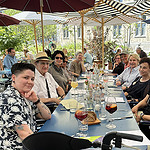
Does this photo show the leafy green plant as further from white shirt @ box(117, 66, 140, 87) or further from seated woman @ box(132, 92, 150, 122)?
seated woman @ box(132, 92, 150, 122)

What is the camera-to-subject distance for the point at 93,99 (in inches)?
81.5

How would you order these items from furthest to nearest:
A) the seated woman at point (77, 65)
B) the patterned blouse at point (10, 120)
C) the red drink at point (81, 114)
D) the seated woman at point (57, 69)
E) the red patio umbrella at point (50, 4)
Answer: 1. the seated woman at point (77, 65)
2. the seated woman at point (57, 69)
3. the red patio umbrella at point (50, 4)
4. the red drink at point (81, 114)
5. the patterned blouse at point (10, 120)

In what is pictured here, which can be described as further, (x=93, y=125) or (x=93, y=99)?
(x=93, y=99)

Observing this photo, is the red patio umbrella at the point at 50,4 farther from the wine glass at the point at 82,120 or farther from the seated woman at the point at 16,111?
the wine glass at the point at 82,120

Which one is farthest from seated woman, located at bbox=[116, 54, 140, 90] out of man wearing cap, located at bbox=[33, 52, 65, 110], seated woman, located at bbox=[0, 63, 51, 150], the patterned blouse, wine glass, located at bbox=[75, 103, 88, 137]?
the patterned blouse

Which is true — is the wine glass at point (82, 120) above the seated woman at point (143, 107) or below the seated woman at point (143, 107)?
above

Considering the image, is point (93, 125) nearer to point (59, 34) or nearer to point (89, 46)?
point (89, 46)

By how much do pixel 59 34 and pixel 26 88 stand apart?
76.7ft

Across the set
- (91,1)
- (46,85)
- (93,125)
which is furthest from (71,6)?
(93,125)

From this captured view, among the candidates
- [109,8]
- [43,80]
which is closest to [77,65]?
[109,8]

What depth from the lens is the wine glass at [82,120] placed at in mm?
1482

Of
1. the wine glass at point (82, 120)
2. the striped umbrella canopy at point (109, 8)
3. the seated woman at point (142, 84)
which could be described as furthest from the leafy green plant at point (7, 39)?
the wine glass at point (82, 120)

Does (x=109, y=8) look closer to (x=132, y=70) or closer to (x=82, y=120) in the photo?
(x=132, y=70)

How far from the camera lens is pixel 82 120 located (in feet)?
5.05
